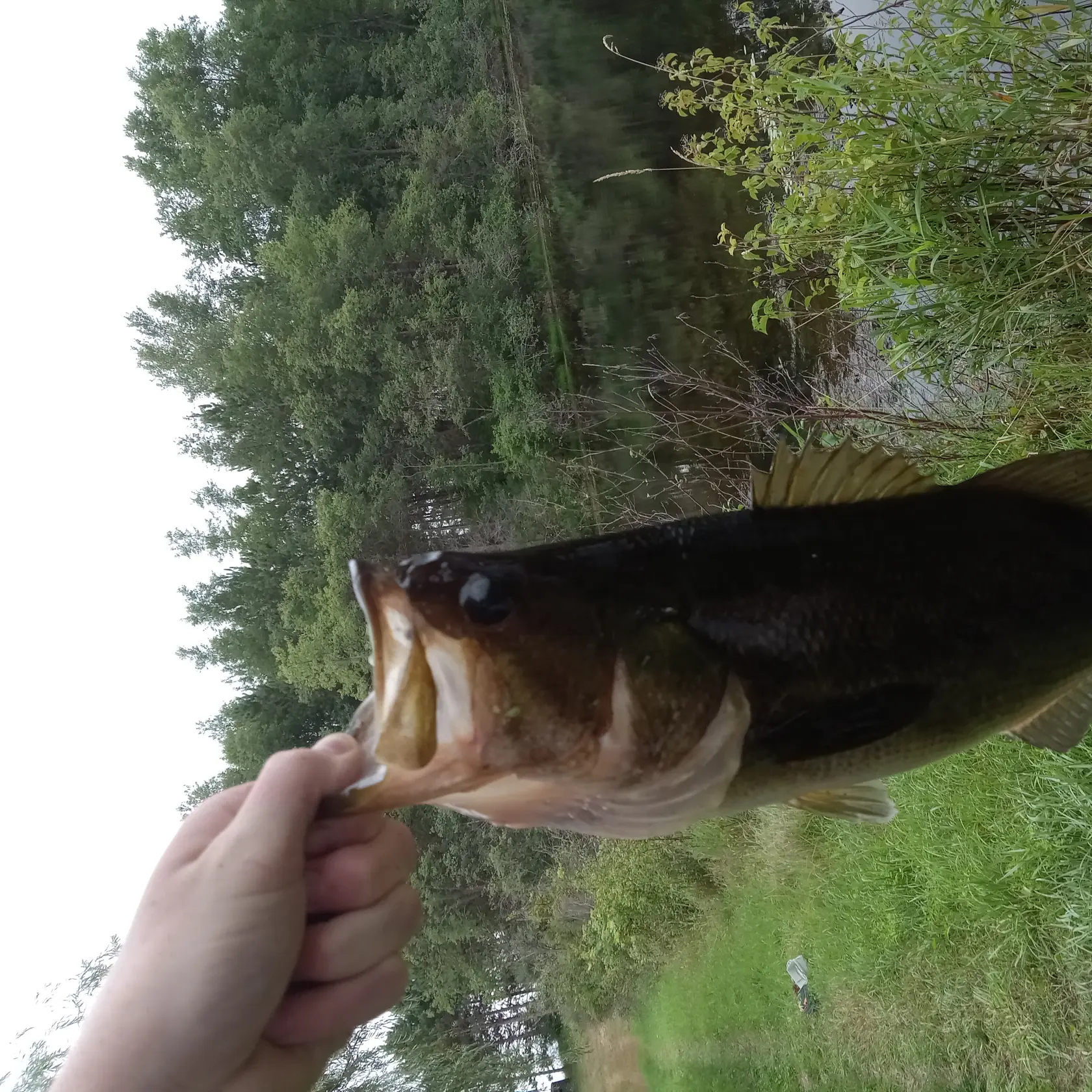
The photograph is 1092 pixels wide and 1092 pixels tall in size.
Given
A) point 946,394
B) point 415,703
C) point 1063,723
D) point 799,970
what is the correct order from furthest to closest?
1. point 799,970
2. point 946,394
3. point 1063,723
4. point 415,703

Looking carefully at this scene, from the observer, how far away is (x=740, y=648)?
1.34 meters

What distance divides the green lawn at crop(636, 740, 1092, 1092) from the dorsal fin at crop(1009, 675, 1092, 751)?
5.03 ft

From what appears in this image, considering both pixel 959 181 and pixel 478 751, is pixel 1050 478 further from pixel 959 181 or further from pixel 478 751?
pixel 959 181

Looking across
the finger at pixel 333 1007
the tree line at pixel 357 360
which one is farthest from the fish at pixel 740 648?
the tree line at pixel 357 360

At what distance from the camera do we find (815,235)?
3.45m

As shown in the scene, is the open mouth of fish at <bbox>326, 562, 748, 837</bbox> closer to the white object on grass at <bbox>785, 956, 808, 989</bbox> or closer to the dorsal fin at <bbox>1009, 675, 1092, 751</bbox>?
the dorsal fin at <bbox>1009, 675, 1092, 751</bbox>

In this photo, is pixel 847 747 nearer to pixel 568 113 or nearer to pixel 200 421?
pixel 568 113

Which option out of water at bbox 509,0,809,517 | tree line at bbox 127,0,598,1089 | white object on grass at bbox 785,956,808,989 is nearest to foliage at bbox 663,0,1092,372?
water at bbox 509,0,809,517

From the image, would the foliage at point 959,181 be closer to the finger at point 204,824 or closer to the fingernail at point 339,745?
the fingernail at point 339,745

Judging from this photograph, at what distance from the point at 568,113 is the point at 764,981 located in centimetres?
951

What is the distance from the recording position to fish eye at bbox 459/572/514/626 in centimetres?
119

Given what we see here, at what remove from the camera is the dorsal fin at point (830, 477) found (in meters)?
1.45

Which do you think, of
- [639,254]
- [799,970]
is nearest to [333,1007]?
[799,970]

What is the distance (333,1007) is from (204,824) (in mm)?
398
